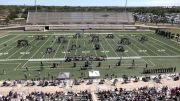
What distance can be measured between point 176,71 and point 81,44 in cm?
2414

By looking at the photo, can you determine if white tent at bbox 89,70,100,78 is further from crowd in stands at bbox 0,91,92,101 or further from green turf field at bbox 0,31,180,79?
crowd in stands at bbox 0,91,92,101

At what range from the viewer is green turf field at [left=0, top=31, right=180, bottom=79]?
44425 mm

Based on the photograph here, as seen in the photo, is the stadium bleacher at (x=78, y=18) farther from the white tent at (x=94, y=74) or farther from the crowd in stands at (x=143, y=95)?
the crowd in stands at (x=143, y=95)

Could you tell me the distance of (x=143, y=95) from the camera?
102 feet

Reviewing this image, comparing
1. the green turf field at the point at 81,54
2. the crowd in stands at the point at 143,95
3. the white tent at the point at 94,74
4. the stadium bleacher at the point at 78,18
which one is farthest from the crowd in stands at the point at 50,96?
the stadium bleacher at the point at 78,18

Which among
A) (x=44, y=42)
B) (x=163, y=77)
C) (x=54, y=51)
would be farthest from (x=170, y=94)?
(x=44, y=42)

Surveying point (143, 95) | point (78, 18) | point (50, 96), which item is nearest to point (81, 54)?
point (50, 96)

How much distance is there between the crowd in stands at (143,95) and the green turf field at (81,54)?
936 centimetres

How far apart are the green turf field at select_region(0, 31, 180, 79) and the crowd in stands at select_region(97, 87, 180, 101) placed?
9.36 metres

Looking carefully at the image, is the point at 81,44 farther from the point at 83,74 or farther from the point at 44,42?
the point at 83,74

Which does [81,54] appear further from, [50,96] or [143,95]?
[143,95]

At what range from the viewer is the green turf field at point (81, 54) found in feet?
146

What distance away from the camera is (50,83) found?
37812 millimetres

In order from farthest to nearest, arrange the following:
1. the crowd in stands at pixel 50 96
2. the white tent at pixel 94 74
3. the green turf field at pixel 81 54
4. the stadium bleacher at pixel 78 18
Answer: the stadium bleacher at pixel 78 18, the green turf field at pixel 81 54, the white tent at pixel 94 74, the crowd in stands at pixel 50 96
